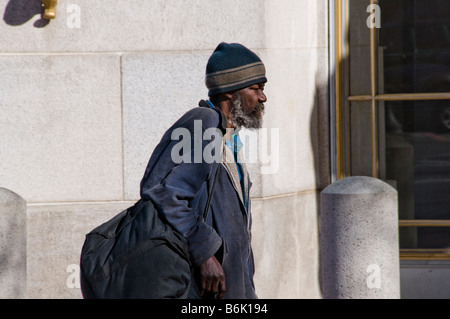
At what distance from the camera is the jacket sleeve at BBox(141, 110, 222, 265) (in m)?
2.87

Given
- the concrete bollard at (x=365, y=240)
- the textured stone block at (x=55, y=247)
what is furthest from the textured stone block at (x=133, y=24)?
the concrete bollard at (x=365, y=240)

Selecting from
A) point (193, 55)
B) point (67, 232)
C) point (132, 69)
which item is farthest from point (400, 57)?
point (67, 232)

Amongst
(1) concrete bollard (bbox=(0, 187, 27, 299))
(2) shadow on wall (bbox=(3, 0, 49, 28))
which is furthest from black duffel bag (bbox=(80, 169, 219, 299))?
(2) shadow on wall (bbox=(3, 0, 49, 28))

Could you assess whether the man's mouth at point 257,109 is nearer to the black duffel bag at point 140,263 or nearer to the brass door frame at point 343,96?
the black duffel bag at point 140,263

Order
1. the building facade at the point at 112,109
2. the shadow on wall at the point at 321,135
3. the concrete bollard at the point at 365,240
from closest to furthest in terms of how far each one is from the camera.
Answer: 1. the concrete bollard at the point at 365,240
2. the building facade at the point at 112,109
3. the shadow on wall at the point at 321,135

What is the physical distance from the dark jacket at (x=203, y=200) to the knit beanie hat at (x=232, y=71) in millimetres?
230

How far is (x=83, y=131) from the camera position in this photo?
5793 mm

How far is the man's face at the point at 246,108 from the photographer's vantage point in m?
3.34

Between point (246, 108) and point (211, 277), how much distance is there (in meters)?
0.91

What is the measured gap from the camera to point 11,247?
4.46 metres

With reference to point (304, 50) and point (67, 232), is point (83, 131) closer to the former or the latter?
point (67, 232)

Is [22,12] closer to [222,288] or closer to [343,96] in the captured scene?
[343,96]

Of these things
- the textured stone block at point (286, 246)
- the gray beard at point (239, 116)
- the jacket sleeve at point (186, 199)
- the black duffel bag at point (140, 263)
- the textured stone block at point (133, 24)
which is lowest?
the textured stone block at point (286, 246)

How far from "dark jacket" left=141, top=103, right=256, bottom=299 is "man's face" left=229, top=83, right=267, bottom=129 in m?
0.19
